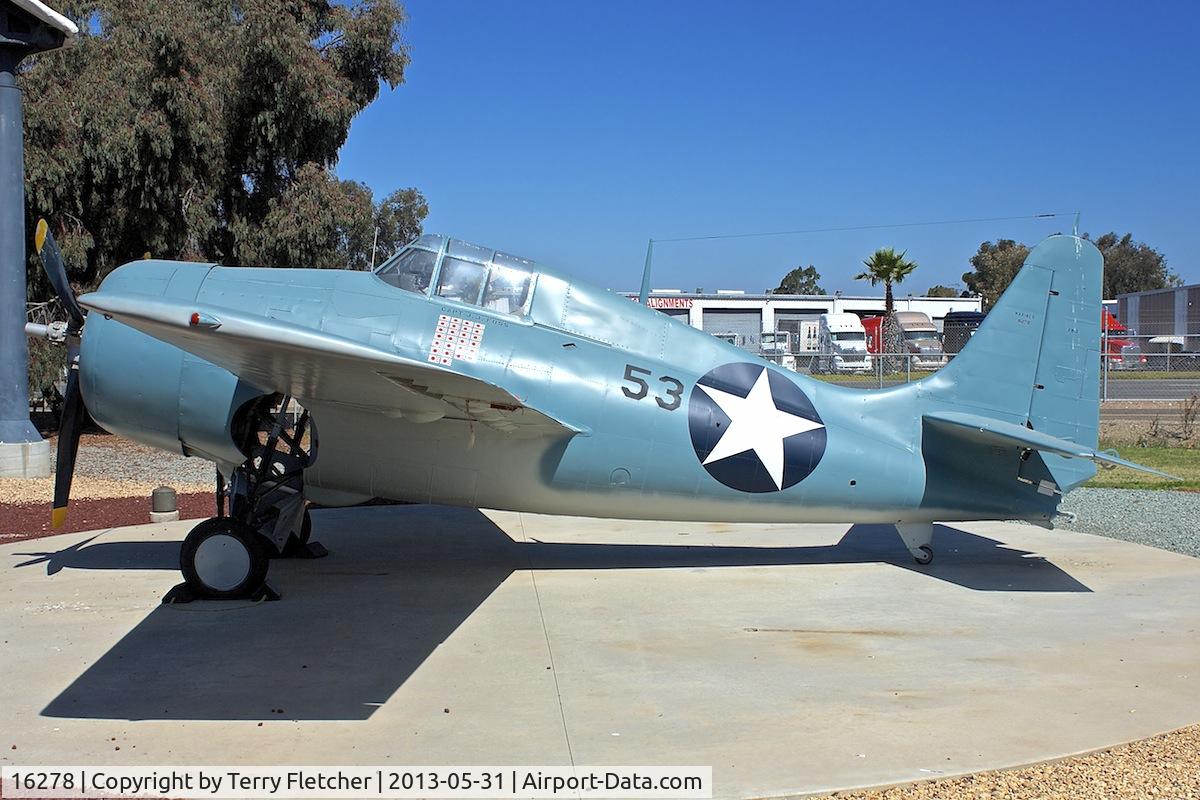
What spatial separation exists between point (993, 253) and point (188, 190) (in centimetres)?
8961

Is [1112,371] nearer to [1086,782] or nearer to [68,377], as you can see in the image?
[1086,782]

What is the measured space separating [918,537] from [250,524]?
5.57 meters

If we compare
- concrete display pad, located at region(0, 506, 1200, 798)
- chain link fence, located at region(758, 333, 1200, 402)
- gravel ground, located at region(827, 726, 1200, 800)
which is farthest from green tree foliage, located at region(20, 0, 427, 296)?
gravel ground, located at region(827, 726, 1200, 800)

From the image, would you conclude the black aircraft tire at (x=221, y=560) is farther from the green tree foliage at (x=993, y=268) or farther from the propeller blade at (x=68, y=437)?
the green tree foliage at (x=993, y=268)

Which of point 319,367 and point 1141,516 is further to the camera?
point 1141,516

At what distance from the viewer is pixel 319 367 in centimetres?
553

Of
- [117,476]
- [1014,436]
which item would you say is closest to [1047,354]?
[1014,436]

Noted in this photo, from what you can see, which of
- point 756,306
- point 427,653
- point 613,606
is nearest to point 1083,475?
→ point 613,606

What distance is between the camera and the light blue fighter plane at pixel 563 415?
7.08 meters

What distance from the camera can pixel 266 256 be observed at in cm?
2012

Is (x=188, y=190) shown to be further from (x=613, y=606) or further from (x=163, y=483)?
(x=613, y=606)

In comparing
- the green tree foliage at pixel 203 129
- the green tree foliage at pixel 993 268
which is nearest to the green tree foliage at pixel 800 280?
the green tree foliage at pixel 993 268

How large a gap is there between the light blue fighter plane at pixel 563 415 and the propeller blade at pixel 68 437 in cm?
2

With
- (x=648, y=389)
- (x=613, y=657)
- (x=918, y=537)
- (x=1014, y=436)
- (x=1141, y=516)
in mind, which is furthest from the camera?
(x=1141, y=516)
